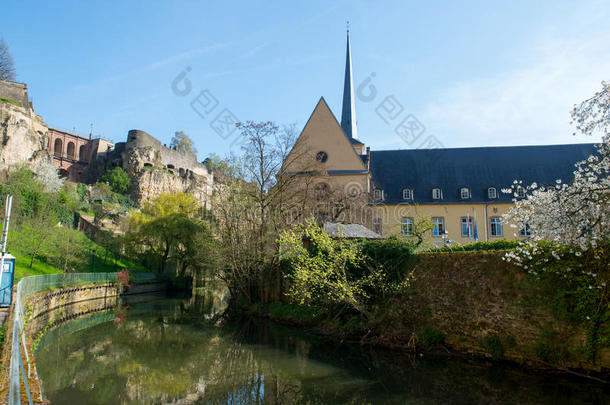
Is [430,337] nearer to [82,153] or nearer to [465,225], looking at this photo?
[465,225]

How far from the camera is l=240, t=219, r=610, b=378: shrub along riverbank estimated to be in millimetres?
10055

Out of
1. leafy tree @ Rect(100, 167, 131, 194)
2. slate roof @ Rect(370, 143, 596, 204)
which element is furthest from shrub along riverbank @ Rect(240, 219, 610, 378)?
leafy tree @ Rect(100, 167, 131, 194)

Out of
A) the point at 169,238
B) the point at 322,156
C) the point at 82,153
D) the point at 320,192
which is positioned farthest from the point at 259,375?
the point at 82,153

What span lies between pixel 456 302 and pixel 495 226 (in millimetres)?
20451

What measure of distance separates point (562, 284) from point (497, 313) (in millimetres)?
1978

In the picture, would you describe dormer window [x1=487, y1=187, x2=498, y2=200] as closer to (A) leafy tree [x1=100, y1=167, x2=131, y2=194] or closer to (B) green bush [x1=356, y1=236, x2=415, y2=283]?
(B) green bush [x1=356, y1=236, x2=415, y2=283]

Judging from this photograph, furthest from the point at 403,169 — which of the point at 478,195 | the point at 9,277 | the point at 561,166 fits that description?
the point at 9,277

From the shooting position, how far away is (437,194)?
3222 cm

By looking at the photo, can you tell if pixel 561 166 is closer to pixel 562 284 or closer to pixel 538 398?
pixel 562 284

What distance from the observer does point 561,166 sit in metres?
31.9

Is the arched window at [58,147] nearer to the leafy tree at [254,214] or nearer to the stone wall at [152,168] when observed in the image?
the stone wall at [152,168]

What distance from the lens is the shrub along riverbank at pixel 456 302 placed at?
10.1 meters

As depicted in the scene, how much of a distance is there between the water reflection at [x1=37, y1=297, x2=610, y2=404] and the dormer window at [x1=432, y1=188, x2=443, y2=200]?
19.7 m

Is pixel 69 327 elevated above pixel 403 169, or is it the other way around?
pixel 403 169
